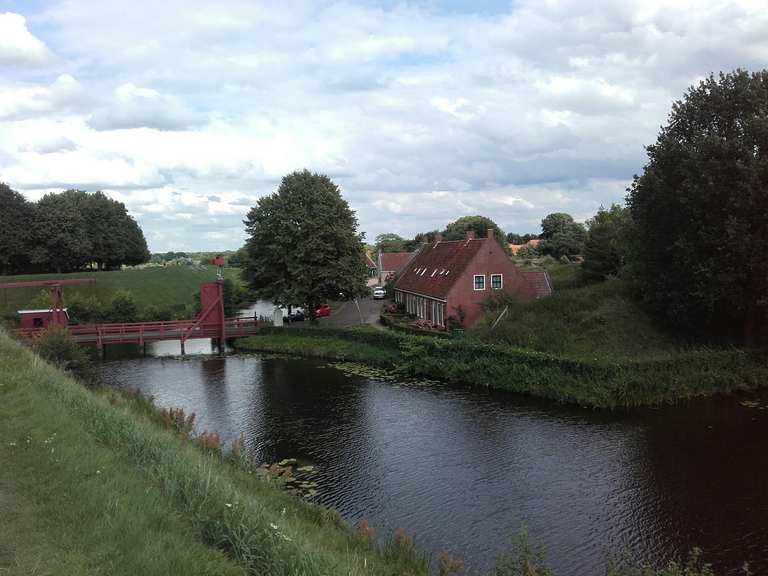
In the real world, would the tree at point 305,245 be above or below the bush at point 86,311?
above

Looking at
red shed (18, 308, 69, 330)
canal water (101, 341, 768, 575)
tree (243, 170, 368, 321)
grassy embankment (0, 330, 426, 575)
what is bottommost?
canal water (101, 341, 768, 575)

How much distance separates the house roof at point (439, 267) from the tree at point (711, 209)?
13.1m

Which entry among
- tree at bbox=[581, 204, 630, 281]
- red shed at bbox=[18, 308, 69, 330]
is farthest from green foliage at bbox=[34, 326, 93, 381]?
tree at bbox=[581, 204, 630, 281]

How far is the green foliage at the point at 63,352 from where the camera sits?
2742 cm

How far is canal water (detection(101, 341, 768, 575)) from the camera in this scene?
14.3 m

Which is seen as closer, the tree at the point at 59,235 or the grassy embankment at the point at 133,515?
the grassy embankment at the point at 133,515

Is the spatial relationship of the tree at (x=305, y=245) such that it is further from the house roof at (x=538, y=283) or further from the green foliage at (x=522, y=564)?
the green foliage at (x=522, y=564)

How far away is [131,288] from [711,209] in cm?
6252

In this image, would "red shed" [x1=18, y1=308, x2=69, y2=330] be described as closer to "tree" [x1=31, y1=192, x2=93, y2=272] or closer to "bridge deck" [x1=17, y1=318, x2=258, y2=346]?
"bridge deck" [x1=17, y1=318, x2=258, y2=346]

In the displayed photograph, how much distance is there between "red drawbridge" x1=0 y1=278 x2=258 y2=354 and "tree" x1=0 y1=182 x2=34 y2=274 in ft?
87.2

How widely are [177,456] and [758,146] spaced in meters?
28.1

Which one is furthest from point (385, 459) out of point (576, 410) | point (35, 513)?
point (35, 513)

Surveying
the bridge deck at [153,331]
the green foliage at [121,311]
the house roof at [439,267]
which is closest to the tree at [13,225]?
the green foliage at [121,311]

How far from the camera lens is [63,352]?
27.9 metres
